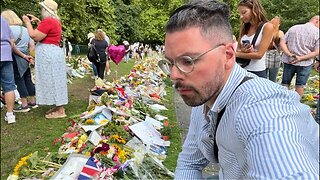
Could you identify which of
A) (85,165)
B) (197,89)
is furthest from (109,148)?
(197,89)

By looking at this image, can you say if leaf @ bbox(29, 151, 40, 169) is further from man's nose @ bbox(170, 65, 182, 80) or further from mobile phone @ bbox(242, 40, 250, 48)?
mobile phone @ bbox(242, 40, 250, 48)

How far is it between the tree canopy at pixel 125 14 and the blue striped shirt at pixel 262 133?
1335 centimetres

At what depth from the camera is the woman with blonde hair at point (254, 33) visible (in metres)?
3.38

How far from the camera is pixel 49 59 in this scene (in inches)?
193

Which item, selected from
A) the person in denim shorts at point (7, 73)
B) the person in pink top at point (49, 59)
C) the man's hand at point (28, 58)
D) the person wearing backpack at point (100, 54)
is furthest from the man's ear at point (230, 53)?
the person wearing backpack at point (100, 54)

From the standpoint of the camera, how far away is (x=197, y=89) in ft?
4.11

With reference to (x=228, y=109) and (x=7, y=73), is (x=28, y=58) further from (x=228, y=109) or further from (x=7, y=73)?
(x=228, y=109)

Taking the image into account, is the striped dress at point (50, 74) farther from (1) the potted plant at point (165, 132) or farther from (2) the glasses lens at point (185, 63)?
(2) the glasses lens at point (185, 63)

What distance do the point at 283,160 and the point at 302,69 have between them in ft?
14.4

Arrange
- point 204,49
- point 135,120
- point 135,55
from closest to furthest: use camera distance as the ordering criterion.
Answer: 1. point 204,49
2. point 135,120
3. point 135,55

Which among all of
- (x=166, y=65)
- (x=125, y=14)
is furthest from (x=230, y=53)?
(x=125, y=14)

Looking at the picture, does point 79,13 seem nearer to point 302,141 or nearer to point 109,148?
point 109,148

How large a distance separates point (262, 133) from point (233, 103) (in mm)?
215

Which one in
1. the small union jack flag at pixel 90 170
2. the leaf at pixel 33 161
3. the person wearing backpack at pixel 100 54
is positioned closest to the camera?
the small union jack flag at pixel 90 170
